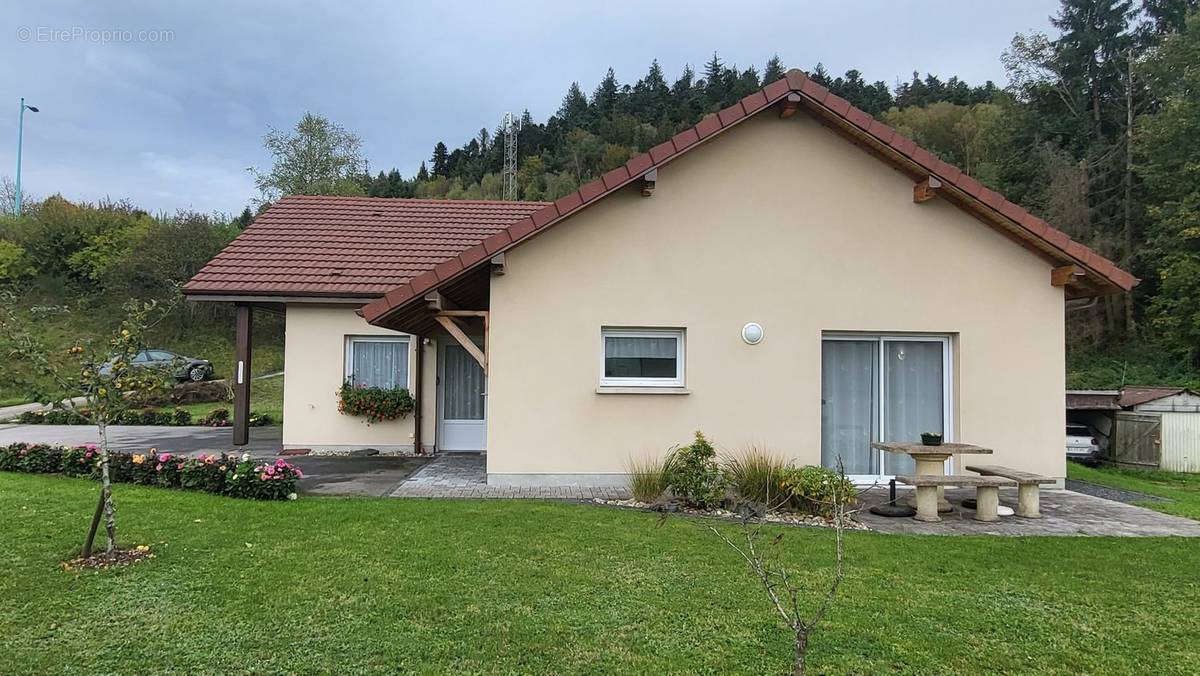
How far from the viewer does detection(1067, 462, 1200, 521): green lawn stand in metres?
8.42

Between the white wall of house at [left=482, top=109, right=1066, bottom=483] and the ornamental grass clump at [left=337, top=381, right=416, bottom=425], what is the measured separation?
4059 mm

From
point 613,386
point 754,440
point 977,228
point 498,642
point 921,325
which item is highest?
point 977,228

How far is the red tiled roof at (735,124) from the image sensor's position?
832cm

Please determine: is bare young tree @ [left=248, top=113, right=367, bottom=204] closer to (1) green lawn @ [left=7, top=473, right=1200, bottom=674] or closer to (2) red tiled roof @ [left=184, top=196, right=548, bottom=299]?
(2) red tiled roof @ [left=184, top=196, right=548, bottom=299]

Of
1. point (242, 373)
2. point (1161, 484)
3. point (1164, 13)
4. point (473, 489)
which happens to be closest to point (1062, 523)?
point (473, 489)

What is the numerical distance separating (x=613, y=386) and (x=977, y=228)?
5398 millimetres

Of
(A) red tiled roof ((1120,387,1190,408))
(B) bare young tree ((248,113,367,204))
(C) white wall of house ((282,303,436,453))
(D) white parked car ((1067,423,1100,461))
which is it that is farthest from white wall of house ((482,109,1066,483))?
(B) bare young tree ((248,113,367,204))

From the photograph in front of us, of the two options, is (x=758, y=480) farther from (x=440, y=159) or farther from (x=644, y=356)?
(x=440, y=159)

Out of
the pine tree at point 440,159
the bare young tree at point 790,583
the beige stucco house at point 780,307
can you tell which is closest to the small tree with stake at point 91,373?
the beige stucco house at point 780,307

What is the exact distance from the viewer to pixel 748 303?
894cm

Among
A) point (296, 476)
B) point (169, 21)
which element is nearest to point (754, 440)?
point (296, 476)

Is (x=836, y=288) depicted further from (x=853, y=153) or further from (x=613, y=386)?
(x=613, y=386)

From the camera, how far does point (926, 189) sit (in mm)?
8680

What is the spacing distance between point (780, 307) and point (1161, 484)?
10.2 meters
